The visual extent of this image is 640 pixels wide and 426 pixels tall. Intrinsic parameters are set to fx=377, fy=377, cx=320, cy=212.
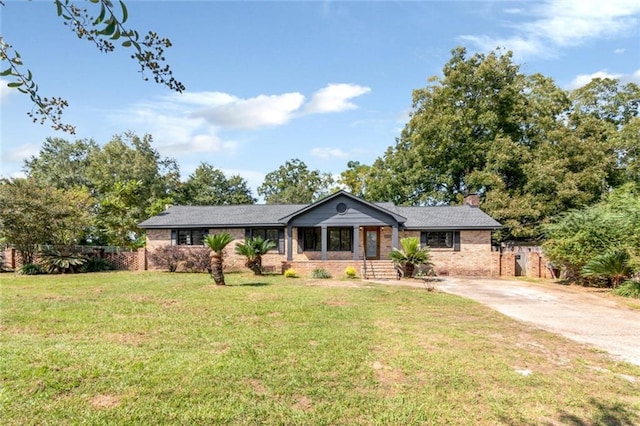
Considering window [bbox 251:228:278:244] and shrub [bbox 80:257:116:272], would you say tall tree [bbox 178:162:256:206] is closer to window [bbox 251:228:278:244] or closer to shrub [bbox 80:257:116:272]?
shrub [bbox 80:257:116:272]

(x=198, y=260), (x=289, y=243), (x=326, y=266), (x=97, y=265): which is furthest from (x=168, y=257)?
(x=326, y=266)

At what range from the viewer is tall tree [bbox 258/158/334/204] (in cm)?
5378

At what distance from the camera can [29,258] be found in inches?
886

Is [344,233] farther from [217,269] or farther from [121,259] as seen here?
[121,259]

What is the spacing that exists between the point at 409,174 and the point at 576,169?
1316 cm

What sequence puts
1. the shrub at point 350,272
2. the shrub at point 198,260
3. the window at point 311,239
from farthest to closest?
the window at point 311,239
the shrub at point 198,260
the shrub at point 350,272

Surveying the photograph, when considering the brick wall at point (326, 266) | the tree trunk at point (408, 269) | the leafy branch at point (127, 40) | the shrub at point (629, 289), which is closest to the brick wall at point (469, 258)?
the tree trunk at point (408, 269)

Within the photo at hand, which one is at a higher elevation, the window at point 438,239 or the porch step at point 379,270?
the window at point 438,239

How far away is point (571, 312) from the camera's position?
10.5m

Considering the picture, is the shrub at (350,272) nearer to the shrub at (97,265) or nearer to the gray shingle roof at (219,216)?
the gray shingle roof at (219,216)

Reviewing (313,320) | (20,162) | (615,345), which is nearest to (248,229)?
(313,320)

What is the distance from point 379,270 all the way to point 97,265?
16.9 m

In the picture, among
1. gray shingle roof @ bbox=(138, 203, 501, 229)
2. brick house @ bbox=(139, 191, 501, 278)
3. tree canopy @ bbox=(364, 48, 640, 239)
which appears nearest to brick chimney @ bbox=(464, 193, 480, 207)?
brick house @ bbox=(139, 191, 501, 278)

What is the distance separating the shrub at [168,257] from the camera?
2191 cm
